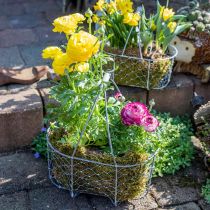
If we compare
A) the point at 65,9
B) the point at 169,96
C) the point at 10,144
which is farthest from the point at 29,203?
the point at 65,9

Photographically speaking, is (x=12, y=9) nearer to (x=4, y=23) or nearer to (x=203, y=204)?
(x=4, y=23)

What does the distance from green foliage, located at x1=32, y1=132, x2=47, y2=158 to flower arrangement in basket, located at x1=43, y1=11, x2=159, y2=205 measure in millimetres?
321

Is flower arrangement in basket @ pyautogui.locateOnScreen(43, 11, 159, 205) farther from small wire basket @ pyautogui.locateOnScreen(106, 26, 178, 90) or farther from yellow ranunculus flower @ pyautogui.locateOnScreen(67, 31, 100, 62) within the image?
small wire basket @ pyautogui.locateOnScreen(106, 26, 178, 90)

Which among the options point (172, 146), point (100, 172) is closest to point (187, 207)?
point (172, 146)

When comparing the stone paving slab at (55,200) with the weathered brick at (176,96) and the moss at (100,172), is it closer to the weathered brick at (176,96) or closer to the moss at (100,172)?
the moss at (100,172)

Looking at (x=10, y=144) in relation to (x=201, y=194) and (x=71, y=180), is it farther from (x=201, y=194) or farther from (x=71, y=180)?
(x=201, y=194)

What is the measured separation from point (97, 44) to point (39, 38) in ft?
5.99

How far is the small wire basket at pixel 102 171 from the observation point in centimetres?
243

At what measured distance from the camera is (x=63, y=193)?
104 inches

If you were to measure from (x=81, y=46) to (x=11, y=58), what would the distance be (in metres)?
1.55

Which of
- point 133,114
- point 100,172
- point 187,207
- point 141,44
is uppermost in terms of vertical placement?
point 141,44

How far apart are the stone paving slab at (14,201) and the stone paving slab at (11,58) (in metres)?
1.13

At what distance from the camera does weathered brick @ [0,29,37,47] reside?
380 centimetres

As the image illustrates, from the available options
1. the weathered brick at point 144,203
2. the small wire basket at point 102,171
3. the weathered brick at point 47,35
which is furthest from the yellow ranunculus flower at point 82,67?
the weathered brick at point 47,35
